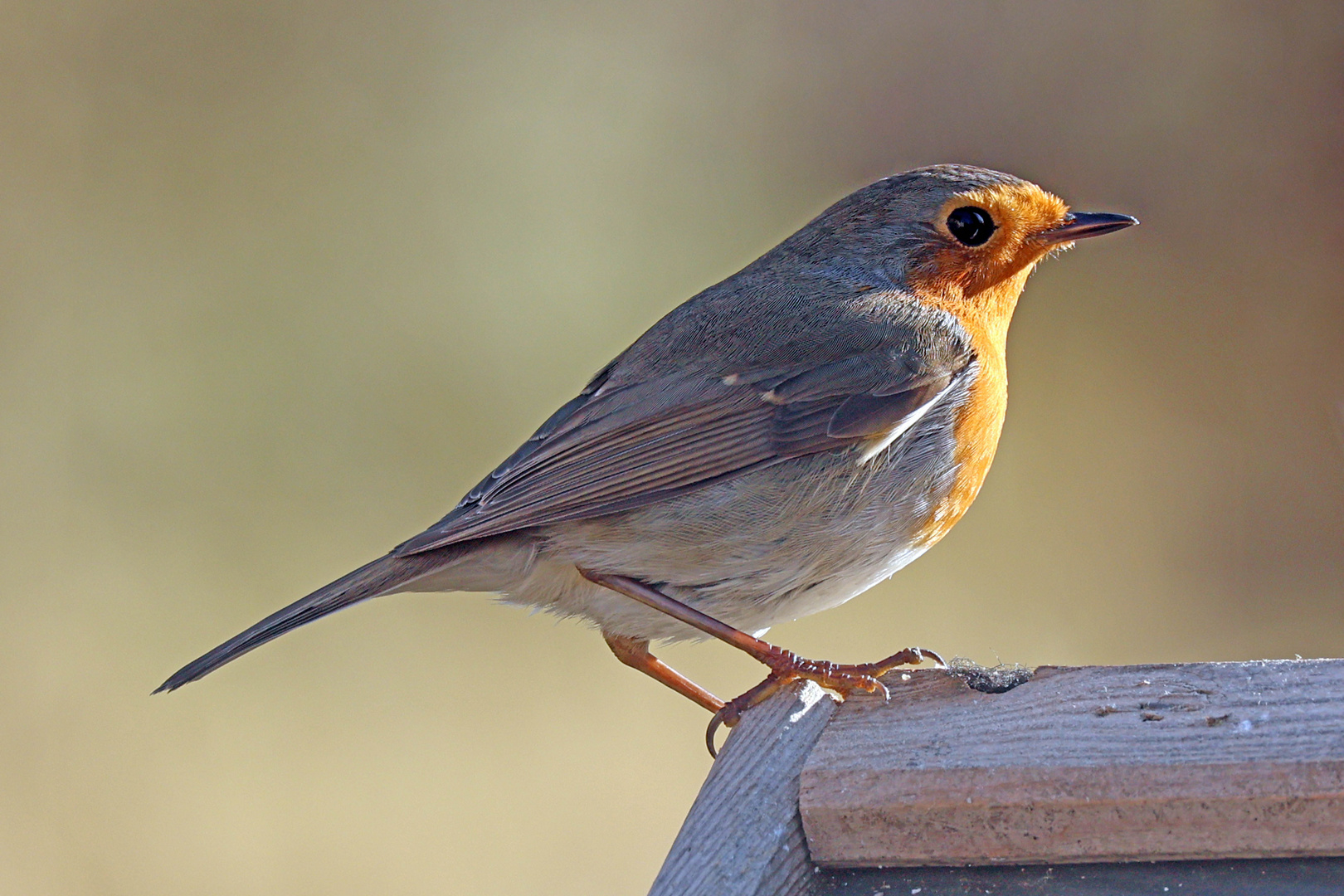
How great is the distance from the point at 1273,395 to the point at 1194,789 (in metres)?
3.67

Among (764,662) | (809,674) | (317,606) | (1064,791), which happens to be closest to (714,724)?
(764,662)

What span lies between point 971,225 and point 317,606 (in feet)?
5.23

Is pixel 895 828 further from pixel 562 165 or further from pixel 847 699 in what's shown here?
pixel 562 165

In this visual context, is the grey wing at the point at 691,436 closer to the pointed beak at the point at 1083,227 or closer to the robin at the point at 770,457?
the robin at the point at 770,457

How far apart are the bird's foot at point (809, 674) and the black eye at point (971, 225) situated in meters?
0.99

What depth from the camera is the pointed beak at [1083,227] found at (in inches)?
110

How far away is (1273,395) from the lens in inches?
185

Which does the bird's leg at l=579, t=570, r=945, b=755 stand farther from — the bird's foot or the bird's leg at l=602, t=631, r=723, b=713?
the bird's leg at l=602, t=631, r=723, b=713

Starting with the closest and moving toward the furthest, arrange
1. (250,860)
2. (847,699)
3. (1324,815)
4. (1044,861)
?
(1324,815) → (1044,861) → (847,699) → (250,860)

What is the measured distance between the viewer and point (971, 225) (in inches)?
112

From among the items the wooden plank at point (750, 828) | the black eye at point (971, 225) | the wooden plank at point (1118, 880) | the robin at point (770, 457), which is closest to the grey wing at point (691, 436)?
the robin at point (770, 457)

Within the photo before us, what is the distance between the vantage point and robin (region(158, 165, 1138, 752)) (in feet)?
8.17

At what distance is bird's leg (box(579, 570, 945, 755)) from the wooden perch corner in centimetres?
30

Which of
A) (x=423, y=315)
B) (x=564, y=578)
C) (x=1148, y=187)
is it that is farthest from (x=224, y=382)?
(x=1148, y=187)
